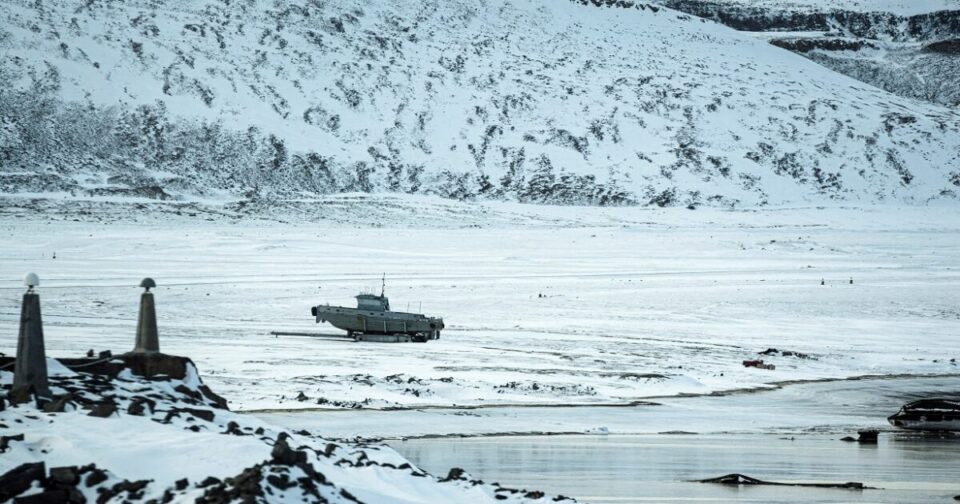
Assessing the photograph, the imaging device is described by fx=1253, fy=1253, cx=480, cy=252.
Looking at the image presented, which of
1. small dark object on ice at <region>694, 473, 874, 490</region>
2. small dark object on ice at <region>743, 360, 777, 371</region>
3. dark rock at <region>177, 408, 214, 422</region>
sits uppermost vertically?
dark rock at <region>177, 408, 214, 422</region>

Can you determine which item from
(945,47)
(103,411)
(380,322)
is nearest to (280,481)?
(103,411)

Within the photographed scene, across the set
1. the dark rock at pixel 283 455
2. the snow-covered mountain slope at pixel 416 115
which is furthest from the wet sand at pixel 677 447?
the snow-covered mountain slope at pixel 416 115

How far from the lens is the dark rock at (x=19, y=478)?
31.5 feet

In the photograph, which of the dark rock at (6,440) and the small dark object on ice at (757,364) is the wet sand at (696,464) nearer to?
the dark rock at (6,440)

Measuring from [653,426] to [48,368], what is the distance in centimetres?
1407

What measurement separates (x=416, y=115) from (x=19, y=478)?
109651 mm

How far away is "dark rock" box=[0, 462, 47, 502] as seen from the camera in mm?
9609

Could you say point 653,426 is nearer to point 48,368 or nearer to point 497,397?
point 497,397

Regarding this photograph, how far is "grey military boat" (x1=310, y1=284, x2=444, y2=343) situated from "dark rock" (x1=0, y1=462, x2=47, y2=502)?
3039 cm

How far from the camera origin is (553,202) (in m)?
105

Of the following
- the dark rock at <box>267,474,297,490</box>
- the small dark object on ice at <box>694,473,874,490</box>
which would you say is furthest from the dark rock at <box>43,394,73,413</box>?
the small dark object on ice at <box>694,473,874,490</box>

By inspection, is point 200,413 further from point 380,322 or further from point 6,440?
point 380,322

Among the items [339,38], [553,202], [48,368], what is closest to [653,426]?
[48,368]

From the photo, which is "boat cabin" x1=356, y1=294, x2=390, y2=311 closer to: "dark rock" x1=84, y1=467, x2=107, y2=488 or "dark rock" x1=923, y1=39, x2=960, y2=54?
"dark rock" x1=84, y1=467, x2=107, y2=488
